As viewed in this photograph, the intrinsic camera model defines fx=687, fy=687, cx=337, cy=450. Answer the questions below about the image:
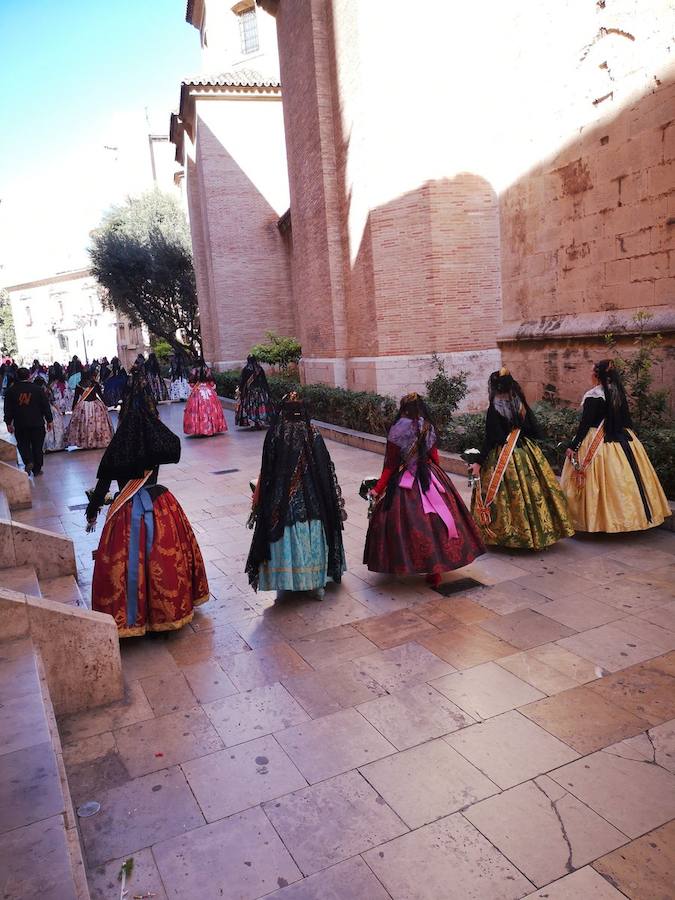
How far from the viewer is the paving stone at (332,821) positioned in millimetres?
2818

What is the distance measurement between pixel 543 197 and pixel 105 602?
8.79 meters

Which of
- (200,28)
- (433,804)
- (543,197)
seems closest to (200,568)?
(433,804)

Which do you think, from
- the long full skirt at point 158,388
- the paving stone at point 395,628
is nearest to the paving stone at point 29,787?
the paving stone at point 395,628

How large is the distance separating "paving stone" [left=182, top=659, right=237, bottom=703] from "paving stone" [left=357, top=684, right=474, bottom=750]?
0.87 m

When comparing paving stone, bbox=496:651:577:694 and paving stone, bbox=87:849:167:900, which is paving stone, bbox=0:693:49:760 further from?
paving stone, bbox=496:651:577:694

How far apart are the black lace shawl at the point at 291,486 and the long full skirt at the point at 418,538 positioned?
45cm

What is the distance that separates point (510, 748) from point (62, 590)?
3948 millimetres

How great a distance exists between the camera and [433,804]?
10.0ft

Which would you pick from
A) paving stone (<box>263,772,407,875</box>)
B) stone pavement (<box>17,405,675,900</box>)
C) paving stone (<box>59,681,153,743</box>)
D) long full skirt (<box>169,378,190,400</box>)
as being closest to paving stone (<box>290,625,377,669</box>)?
stone pavement (<box>17,405,675,900</box>)

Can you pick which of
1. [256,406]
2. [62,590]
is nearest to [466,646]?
[62,590]

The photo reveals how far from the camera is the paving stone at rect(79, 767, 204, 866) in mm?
2922

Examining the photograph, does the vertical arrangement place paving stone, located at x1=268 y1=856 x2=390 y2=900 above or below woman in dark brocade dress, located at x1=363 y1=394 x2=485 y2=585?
below

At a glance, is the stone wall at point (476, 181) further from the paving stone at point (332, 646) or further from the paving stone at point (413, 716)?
the paving stone at point (413, 716)

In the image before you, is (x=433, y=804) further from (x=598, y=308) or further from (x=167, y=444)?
(x=598, y=308)
